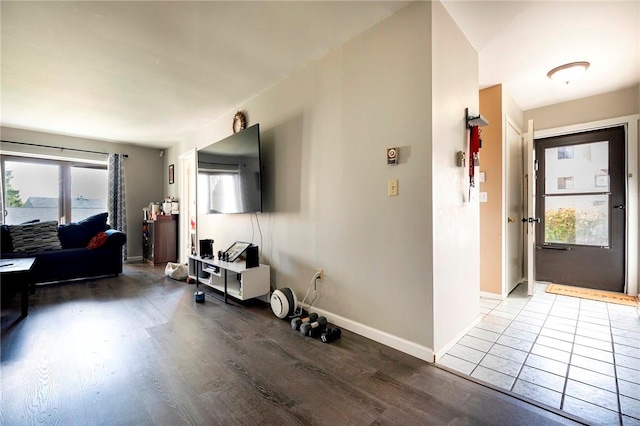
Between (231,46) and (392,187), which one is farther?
(231,46)

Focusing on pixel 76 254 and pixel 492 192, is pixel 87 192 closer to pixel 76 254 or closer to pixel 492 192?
pixel 76 254

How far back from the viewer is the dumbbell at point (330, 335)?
2100 mm

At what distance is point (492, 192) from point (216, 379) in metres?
3.17

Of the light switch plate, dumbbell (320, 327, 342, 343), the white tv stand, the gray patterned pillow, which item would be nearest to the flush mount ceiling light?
the light switch plate

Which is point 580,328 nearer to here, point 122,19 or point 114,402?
point 114,402

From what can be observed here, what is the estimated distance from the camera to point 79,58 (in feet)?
8.29

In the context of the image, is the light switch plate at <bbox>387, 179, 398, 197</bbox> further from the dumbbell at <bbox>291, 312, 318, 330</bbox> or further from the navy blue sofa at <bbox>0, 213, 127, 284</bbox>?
the navy blue sofa at <bbox>0, 213, 127, 284</bbox>

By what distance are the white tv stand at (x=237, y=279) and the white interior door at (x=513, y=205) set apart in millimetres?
2679

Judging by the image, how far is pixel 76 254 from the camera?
3.85 meters

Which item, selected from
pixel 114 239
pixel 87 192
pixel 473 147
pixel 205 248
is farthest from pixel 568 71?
pixel 87 192

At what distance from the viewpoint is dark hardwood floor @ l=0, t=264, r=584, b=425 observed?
135cm

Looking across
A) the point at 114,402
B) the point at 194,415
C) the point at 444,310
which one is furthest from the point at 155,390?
the point at 444,310

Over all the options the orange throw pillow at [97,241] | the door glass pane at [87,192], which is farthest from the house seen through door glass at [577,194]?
the door glass pane at [87,192]

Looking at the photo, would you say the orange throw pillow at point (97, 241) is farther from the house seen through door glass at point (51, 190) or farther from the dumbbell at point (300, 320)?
the dumbbell at point (300, 320)
